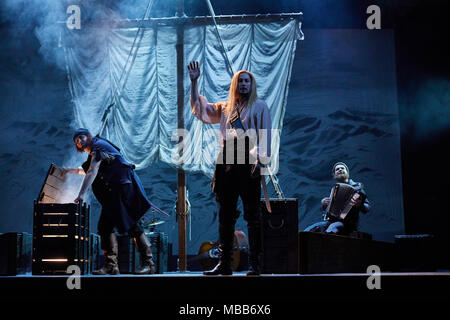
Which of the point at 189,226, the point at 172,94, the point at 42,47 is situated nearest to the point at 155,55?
the point at 172,94

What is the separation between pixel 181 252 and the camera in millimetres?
7629

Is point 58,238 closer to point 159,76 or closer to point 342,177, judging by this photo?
point 342,177

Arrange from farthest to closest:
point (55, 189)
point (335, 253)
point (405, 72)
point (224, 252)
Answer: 1. point (405, 72)
2. point (55, 189)
3. point (335, 253)
4. point (224, 252)

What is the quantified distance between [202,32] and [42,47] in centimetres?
301

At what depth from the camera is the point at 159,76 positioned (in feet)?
29.1

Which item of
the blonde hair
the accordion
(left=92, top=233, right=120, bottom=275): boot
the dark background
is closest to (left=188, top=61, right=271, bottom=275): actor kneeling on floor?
the blonde hair

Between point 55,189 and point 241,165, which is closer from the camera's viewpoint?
point 241,165

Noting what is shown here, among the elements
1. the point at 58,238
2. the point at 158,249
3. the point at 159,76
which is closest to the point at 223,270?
the point at 58,238

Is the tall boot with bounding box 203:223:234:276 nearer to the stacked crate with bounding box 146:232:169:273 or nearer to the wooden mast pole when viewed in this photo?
the stacked crate with bounding box 146:232:169:273
